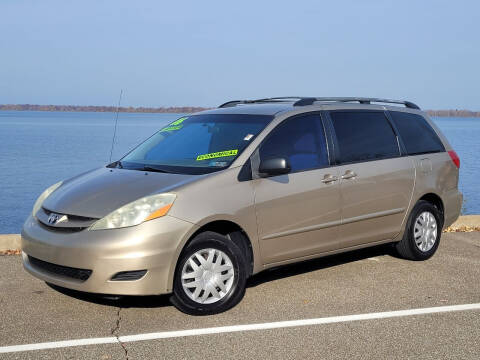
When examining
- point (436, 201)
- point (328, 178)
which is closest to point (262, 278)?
point (328, 178)

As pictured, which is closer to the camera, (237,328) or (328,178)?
(237,328)

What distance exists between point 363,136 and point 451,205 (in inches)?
63.5

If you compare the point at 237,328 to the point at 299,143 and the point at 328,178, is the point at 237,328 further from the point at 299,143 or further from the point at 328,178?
the point at 299,143

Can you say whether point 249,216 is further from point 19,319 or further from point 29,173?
point 29,173

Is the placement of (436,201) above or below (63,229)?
below

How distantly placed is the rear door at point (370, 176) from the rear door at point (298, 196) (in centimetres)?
18

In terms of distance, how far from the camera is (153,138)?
261 inches

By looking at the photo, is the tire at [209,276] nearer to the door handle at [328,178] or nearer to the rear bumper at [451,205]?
the door handle at [328,178]

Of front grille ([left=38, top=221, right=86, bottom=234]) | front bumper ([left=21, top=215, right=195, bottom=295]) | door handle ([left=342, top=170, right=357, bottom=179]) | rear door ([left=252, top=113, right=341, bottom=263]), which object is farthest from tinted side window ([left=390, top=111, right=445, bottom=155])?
front grille ([left=38, top=221, right=86, bottom=234])

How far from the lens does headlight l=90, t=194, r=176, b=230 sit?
4988 mm

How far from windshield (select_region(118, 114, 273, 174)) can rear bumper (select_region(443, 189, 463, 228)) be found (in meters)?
2.68

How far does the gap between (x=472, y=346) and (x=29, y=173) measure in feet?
99.9

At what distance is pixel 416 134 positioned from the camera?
734 centimetres

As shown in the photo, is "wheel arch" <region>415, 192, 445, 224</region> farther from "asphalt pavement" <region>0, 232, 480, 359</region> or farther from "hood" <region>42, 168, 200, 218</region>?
"hood" <region>42, 168, 200, 218</region>
